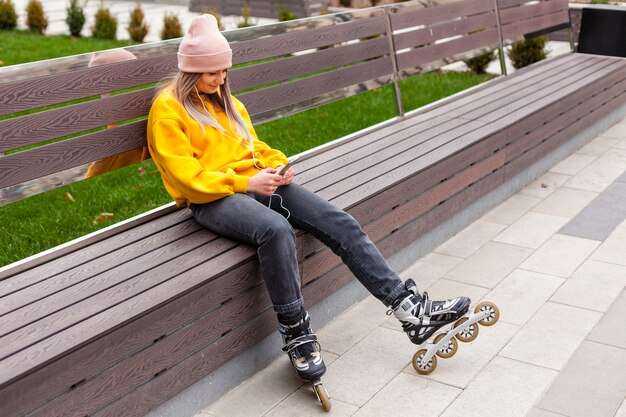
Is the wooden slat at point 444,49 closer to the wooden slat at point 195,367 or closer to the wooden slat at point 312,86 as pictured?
the wooden slat at point 312,86

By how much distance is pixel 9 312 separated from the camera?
10.4ft

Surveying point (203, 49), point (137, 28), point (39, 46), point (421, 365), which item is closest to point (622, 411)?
point (421, 365)

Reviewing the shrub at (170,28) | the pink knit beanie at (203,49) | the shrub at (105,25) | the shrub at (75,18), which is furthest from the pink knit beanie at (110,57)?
the shrub at (75,18)

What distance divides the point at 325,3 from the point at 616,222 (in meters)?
11.6

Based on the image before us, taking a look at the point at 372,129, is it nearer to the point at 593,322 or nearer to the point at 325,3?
the point at 593,322

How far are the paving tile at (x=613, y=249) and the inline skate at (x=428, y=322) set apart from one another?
5.04 ft

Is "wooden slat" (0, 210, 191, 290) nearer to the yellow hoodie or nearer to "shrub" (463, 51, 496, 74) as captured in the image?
the yellow hoodie

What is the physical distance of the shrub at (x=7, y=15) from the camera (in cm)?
1370

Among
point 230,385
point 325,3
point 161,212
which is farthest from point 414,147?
point 325,3

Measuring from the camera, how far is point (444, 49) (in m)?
6.89

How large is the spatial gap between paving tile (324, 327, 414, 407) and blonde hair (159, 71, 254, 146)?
3.49 feet

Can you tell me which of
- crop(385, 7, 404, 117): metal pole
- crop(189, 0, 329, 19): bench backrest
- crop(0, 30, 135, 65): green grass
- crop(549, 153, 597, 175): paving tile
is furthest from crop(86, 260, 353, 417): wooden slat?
crop(189, 0, 329, 19): bench backrest

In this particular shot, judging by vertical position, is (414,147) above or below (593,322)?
above

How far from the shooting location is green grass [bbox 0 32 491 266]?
5.22 metres
